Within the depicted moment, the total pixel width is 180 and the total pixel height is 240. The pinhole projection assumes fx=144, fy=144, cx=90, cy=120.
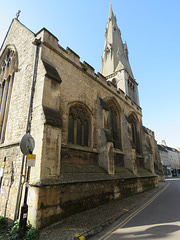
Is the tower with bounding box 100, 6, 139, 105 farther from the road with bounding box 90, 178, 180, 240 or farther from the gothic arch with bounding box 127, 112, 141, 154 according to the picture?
the road with bounding box 90, 178, 180, 240

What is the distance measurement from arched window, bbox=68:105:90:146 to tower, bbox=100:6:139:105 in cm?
1304

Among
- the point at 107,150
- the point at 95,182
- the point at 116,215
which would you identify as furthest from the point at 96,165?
the point at 116,215

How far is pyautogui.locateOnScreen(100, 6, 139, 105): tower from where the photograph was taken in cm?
2182

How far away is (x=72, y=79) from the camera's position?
866 cm

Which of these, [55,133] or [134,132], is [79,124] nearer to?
[55,133]

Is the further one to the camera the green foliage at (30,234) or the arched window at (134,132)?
the arched window at (134,132)

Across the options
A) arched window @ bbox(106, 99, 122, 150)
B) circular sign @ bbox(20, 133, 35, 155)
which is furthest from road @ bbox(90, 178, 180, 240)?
arched window @ bbox(106, 99, 122, 150)

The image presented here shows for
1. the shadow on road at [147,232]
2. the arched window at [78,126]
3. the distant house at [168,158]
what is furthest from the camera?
the distant house at [168,158]

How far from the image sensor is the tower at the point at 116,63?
21.8 metres

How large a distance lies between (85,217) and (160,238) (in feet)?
8.94

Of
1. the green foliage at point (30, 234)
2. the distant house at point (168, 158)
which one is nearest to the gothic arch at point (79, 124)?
the green foliage at point (30, 234)

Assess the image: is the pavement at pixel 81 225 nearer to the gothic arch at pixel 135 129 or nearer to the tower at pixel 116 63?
the gothic arch at pixel 135 129

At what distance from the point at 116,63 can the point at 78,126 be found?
19564 millimetres

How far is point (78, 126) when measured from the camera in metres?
8.64
